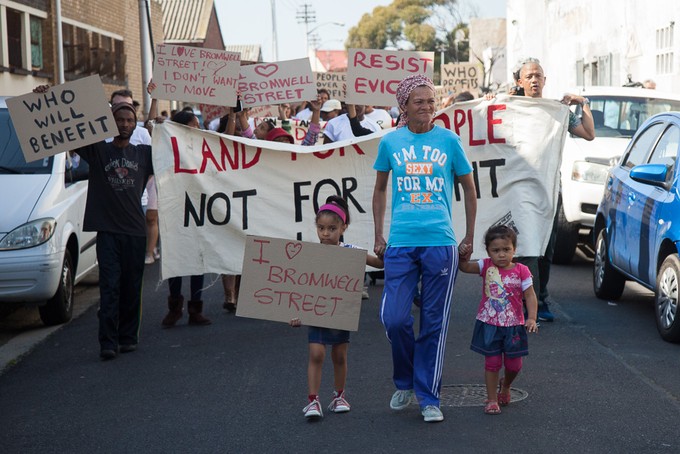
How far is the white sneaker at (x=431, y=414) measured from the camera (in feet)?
20.1

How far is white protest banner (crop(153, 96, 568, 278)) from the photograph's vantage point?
8.55 metres

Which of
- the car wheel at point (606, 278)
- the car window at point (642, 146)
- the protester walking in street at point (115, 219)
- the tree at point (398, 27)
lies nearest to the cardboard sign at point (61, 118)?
the protester walking in street at point (115, 219)

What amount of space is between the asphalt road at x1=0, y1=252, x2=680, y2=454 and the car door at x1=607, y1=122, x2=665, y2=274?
553 mm

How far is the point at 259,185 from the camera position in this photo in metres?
8.93

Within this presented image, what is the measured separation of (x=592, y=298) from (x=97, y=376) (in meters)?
4.99

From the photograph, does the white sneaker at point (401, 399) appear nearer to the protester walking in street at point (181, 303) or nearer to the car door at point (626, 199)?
the protester walking in street at point (181, 303)

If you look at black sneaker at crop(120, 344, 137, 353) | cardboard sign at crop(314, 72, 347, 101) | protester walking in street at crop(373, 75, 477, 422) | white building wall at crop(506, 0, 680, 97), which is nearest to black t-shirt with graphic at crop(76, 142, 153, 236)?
black sneaker at crop(120, 344, 137, 353)

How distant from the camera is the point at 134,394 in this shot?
712cm

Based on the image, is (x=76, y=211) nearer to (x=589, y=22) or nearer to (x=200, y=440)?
(x=200, y=440)

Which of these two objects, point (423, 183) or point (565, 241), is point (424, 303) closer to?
point (423, 183)

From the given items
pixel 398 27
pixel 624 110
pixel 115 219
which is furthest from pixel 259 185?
pixel 398 27

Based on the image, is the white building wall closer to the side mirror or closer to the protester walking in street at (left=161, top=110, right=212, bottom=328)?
the side mirror

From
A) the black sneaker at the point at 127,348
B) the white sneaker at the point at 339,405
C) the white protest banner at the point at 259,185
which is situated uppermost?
the white protest banner at the point at 259,185

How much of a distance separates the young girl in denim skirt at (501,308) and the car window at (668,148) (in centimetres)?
311
